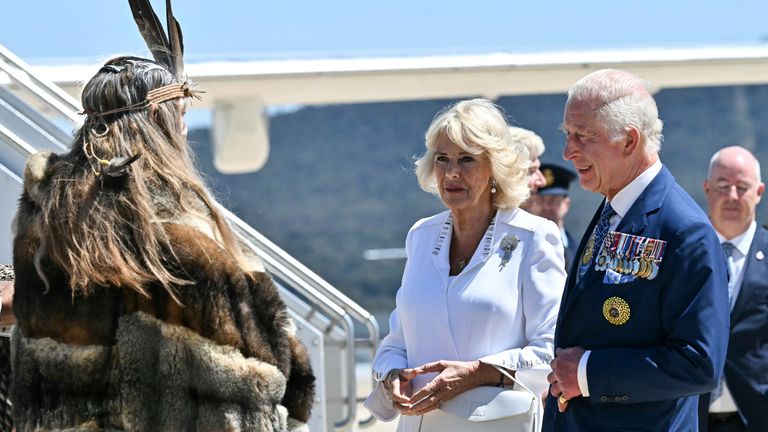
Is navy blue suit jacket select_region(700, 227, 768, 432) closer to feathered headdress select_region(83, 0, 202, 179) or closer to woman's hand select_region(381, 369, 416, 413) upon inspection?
woman's hand select_region(381, 369, 416, 413)

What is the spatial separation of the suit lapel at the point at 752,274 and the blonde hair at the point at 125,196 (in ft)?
9.51

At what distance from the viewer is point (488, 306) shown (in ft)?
12.0

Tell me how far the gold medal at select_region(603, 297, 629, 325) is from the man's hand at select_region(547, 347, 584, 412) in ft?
0.41

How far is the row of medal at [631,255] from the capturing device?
293cm

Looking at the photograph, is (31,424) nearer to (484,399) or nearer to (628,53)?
(484,399)

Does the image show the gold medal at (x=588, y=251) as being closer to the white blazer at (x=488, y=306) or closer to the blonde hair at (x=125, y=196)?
the white blazer at (x=488, y=306)

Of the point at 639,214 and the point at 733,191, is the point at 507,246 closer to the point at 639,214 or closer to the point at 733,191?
the point at 639,214

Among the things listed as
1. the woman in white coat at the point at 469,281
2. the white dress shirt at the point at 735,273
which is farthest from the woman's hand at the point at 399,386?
the white dress shirt at the point at 735,273

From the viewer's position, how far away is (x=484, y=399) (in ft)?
11.7

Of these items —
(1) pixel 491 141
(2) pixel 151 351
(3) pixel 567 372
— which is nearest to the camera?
(2) pixel 151 351

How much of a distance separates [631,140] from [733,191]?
8.24ft

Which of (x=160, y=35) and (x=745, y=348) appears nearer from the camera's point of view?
(x=160, y=35)

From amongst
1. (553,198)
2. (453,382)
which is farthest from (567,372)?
(553,198)

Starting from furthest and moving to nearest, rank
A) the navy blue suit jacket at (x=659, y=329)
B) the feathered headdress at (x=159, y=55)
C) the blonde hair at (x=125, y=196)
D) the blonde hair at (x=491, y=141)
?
the blonde hair at (x=491, y=141) → the navy blue suit jacket at (x=659, y=329) → the feathered headdress at (x=159, y=55) → the blonde hair at (x=125, y=196)
